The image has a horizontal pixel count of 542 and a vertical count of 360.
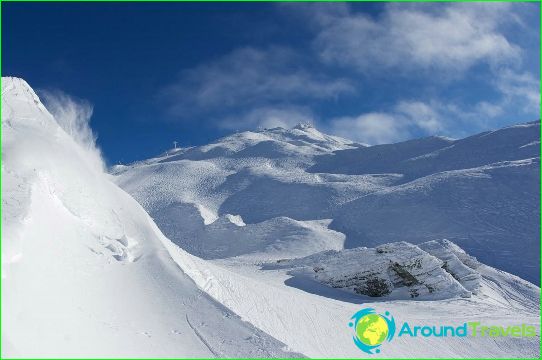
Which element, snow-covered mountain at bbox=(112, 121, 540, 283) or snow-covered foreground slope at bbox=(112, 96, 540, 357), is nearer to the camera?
snow-covered foreground slope at bbox=(112, 96, 540, 357)

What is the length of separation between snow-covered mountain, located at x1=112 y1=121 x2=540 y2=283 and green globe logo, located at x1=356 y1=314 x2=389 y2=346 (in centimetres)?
2855

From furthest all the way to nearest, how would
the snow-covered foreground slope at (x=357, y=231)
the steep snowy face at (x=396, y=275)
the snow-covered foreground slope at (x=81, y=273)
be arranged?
the steep snowy face at (x=396, y=275) → the snow-covered foreground slope at (x=357, y=231) → the snow-covered foreground slope at (x=81, y=273)

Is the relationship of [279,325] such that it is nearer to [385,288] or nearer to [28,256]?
[28,256]

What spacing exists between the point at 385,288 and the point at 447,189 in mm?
45254

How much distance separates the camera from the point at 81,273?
1278 cm

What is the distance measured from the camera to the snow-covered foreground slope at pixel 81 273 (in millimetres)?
10430

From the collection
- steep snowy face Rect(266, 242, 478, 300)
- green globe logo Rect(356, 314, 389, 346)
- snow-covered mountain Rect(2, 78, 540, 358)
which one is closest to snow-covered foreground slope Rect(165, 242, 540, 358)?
snow-covered mountain Rect(2, 78, 540, 358)

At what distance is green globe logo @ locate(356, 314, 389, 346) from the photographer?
54.1ft

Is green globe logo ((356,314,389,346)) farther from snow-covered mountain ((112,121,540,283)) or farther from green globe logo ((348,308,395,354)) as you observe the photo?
snow-covered mountain ((112,121,540,283))

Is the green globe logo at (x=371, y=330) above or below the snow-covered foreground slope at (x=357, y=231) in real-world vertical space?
below

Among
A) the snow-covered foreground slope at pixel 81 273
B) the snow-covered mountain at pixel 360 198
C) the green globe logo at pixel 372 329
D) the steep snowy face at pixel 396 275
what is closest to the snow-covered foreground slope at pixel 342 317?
the green globe logo at pixel 372 329

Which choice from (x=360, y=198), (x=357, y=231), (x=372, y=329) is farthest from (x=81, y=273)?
(x=360, y=198)

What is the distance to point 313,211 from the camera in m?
71.0

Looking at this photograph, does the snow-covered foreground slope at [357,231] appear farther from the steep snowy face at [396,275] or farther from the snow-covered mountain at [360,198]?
the snow-covered mountain at [360,198]
